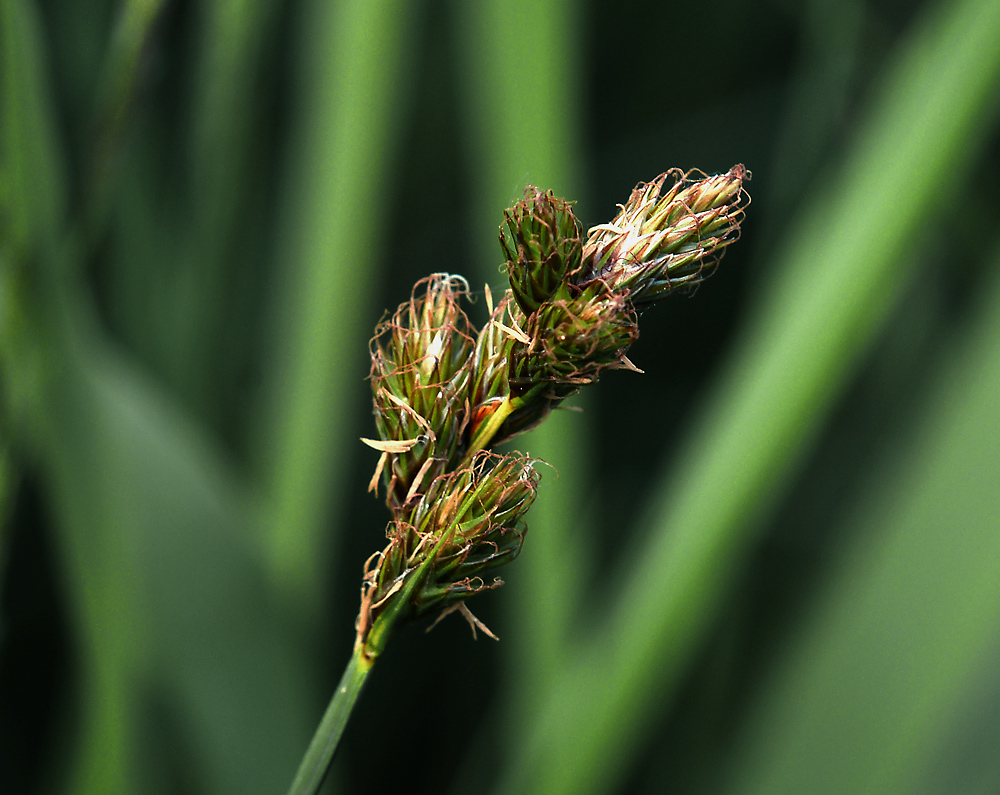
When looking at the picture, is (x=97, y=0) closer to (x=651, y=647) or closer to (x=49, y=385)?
(x=49, y=385)

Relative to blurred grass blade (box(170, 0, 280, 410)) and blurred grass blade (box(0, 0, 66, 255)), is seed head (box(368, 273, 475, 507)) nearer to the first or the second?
blurred grass blade (box(0, 0, 66, 255))

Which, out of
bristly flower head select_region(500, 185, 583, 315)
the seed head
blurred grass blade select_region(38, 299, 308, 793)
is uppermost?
bristly flower head select_region(500, 185, 583, 315)

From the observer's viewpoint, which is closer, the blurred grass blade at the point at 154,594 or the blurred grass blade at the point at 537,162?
the blurred grass blade at the point at 154,594

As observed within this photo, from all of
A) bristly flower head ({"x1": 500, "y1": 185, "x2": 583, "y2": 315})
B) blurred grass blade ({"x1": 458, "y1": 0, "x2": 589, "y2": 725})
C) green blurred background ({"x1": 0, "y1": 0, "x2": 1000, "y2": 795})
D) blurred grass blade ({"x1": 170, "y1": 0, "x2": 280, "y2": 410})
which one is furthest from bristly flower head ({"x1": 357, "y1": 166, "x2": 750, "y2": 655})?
blurred grass blade ({"x1": 170, "y1": 0, "x2": 280, "y2": 410})

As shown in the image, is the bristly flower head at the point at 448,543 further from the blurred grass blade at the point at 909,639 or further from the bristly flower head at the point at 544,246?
the blurred grass blade at the point at 909,639

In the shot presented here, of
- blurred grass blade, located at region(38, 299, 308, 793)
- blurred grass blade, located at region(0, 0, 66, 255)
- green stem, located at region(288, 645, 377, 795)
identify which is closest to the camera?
green stem, located at region(288, 645, 377, 795)

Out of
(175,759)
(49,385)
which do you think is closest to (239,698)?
(175,759)

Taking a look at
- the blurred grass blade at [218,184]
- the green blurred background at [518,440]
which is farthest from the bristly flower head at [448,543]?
the blurred grass blade at [218,184]
